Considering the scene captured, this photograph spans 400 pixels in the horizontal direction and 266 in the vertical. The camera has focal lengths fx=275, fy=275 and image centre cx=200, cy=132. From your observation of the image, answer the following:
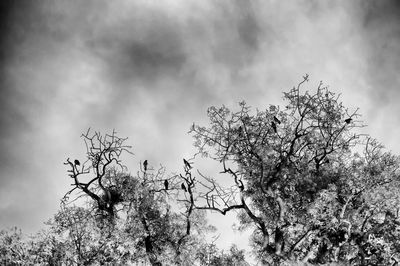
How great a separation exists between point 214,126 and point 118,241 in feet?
37.0

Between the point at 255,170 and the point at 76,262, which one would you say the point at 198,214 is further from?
the point at 76,262

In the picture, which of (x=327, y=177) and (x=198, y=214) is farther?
(x=198, y=214)

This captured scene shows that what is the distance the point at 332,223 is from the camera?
14.8 m

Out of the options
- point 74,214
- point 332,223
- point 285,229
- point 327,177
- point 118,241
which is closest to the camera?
point 332,223

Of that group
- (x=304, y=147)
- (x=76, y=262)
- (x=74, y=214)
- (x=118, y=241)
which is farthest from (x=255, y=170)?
(x=76, y=262)

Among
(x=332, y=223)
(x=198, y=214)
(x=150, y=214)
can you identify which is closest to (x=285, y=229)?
(x=332, y=223)

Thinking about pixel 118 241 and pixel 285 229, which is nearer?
pixel 285 229

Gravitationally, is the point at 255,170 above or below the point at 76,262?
above

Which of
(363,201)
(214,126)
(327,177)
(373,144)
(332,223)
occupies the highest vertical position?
(214,126)

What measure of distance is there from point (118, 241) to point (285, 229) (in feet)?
39.8

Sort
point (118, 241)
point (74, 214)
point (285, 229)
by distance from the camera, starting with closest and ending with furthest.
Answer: point (285, 229) → point (118, 241) → point (74, 214)

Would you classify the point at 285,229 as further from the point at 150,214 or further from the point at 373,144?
the point at 150,214

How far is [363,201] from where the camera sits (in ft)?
53.1

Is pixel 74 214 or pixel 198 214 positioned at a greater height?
pixel 74 214
